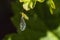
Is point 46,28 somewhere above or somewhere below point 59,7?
below

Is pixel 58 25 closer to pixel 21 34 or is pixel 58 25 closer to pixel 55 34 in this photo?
pixel 55 34

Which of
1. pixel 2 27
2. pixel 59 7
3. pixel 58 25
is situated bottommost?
pixel 2 27

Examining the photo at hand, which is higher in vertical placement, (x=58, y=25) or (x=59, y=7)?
(x=59, y=7)

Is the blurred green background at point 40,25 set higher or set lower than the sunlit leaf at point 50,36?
higher

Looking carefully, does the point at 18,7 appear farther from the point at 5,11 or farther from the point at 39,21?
the point at 5,11

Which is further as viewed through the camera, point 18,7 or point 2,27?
point 2,27

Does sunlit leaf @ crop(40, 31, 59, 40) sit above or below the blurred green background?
below

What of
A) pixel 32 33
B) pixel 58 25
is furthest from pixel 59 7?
pixel 32 33

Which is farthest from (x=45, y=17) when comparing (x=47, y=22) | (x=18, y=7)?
(x=18, y=7)

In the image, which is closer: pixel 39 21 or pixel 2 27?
pixel 39 21
